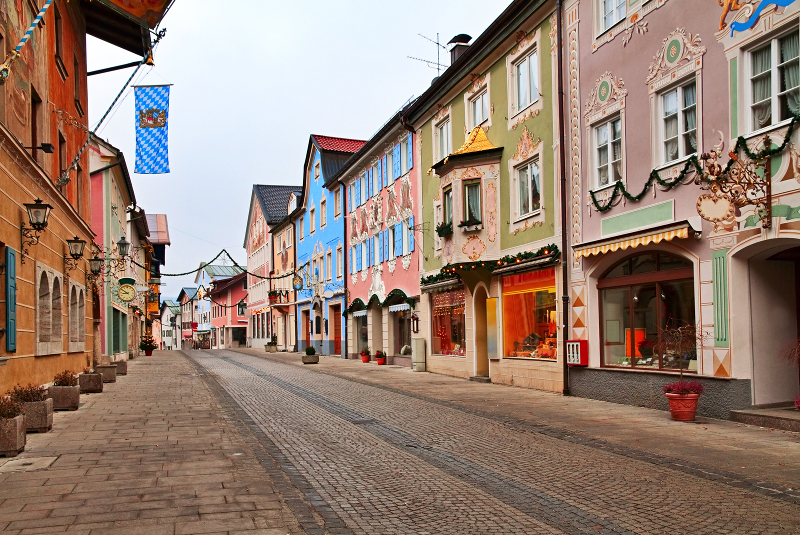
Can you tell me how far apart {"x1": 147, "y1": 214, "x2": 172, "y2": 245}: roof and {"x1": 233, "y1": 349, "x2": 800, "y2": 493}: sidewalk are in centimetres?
6977

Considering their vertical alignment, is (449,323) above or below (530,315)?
below

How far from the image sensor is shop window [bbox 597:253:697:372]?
1380 cm

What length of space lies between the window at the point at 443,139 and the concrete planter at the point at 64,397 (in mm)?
14351

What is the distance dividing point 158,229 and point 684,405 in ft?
258

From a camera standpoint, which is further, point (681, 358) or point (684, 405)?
point (681, 358)

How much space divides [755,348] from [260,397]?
10379 millimetres

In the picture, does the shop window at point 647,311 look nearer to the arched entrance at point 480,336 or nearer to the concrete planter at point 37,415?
the arched entrance at point 480,336

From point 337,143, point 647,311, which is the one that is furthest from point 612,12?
point 337,143

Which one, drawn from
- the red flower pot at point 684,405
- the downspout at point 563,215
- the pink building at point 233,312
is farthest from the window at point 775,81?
the pink building at point 233,312

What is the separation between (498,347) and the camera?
20.8 m

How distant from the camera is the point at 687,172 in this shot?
1330 cm

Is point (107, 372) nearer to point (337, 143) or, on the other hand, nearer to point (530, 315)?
point (530, 315)

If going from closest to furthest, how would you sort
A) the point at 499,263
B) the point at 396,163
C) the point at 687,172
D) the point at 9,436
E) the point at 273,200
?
the point at 9,436, the point at 687,172, the point at 499,263, the point at 396,163, the point at 273,200

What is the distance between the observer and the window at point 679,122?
13469 millimetres
